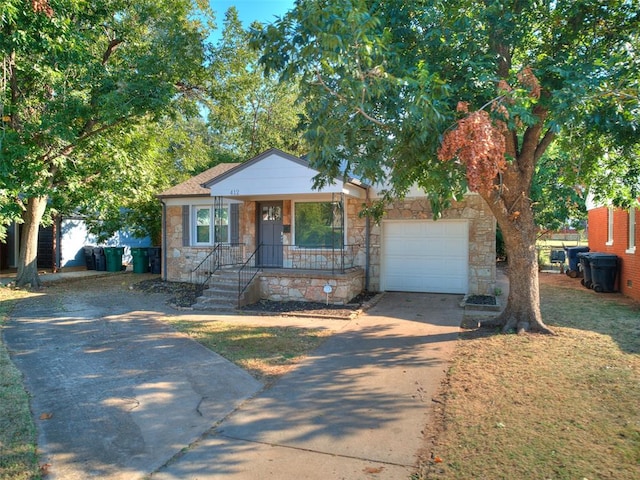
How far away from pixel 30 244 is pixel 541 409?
14.5 meters

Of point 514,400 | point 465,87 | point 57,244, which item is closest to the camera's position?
point 514,400

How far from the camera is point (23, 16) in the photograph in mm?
8953

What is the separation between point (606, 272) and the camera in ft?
42.9

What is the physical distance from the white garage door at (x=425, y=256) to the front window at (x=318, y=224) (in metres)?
1.39

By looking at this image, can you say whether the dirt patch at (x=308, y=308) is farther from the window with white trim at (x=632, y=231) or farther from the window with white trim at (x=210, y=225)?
the window with white trim at (x=632, y=231)

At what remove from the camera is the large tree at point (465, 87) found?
5371 millimetres

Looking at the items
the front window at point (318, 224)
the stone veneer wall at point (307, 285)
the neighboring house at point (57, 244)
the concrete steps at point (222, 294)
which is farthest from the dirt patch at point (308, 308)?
the neighboring house at point (57, 244)

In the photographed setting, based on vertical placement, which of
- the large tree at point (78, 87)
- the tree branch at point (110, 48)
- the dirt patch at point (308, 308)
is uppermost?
the tree branch at point (110, 48)

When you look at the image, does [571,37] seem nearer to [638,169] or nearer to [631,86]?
[631,86]

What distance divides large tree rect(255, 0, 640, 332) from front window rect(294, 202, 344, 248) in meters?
4.60

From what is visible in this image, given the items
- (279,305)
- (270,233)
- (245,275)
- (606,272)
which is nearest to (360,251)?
(270,233)

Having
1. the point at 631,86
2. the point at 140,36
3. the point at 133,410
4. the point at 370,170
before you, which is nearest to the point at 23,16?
the point at 140,36

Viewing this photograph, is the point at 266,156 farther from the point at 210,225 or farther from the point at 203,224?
the point at 203,224

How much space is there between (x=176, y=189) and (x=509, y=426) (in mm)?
13228
